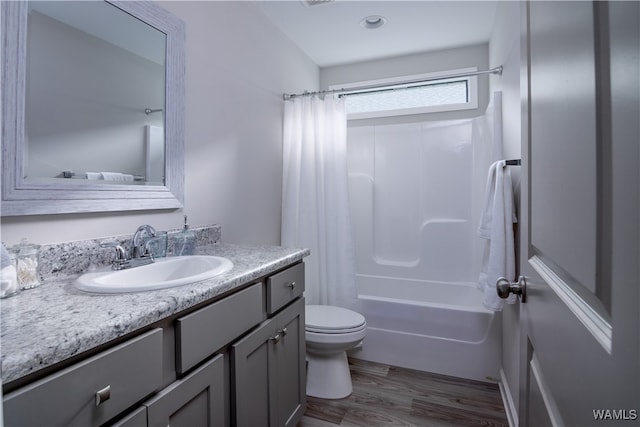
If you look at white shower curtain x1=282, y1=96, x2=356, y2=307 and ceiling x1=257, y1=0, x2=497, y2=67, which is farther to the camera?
white shower curtain x1=282, y1=96, x2=356, y2=307

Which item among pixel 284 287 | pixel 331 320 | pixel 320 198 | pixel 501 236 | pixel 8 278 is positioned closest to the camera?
pixel 8 278

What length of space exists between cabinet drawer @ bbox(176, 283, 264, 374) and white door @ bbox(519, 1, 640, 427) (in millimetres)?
815

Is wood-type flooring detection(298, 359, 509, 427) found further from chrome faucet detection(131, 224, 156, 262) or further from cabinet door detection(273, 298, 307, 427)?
chrome faucet detection(131, 224, 156, 262)

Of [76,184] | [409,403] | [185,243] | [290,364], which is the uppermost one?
[76,184]

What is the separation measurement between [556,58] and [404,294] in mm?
2559

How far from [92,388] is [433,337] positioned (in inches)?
78.8

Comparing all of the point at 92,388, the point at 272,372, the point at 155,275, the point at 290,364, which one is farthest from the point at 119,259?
the point at 290,364

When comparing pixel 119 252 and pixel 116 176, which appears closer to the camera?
pixel 119 252

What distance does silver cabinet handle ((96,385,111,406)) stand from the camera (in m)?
0.65

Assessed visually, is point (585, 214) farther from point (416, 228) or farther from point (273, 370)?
point (416, 228)

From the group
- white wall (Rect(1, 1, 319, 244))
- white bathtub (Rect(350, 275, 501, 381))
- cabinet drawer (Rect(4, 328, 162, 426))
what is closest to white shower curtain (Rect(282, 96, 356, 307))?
white wall (Rect(1, 1, 319, 244))

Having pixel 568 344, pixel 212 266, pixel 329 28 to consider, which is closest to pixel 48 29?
pixel 212 266

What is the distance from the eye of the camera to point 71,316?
715 millimetres

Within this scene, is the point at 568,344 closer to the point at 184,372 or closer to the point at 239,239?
the point at 184,372
